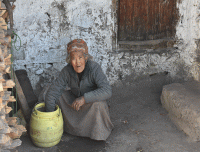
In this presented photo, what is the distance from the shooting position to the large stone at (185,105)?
334 cm

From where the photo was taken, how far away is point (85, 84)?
3.46m

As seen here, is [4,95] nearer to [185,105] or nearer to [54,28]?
[54,28]

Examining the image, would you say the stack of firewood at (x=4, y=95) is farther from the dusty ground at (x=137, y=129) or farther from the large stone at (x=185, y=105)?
the large stone at (x=185, y=105)

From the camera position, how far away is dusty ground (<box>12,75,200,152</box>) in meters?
3.27

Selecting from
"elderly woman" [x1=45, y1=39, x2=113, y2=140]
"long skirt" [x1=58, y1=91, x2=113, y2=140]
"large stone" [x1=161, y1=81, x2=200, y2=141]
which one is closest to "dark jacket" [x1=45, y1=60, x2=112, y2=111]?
"elderly woman" [x1=45, y1=39, x2=113, y2=140]

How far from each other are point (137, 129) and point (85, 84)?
1091 mm

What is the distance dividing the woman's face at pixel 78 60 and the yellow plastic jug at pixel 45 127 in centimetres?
62

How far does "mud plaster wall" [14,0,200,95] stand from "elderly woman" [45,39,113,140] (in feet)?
3.30

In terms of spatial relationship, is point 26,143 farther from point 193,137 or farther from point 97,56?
point 193,137

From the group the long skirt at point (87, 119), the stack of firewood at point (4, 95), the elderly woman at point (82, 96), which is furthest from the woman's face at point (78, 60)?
the stack of firewood at point (4, 95)

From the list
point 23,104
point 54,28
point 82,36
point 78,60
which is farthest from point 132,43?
point 23,104

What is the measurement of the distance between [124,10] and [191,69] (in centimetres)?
186

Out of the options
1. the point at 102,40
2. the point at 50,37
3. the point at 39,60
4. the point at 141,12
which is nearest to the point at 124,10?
the point at 141,12

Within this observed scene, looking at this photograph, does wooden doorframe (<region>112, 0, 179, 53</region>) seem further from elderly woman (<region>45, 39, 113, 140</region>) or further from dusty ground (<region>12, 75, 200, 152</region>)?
elderly woman (<region>45, 39, 113, 140</region>)
